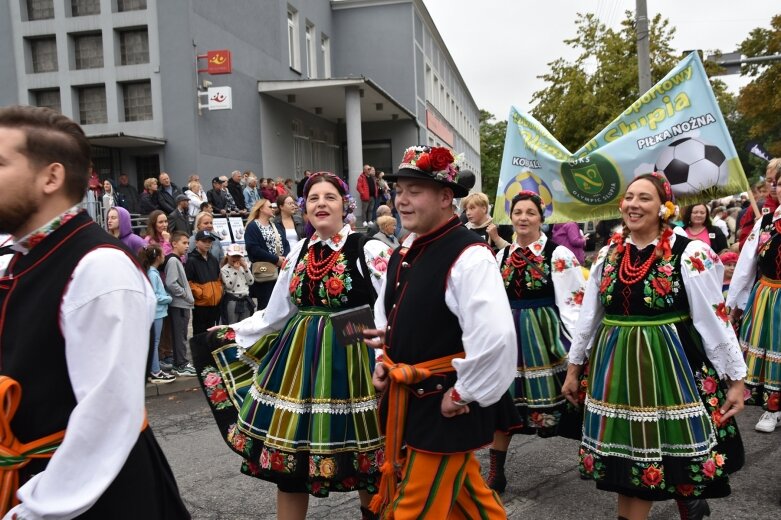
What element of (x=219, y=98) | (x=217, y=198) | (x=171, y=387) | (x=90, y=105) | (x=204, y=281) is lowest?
(x=171, y=387)

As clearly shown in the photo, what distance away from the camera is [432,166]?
2875 millimetres

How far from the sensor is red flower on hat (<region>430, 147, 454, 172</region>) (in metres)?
2.87

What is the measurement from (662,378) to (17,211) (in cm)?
282

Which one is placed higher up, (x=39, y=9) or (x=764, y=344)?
(x=39, y=9)

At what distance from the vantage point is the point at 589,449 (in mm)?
3457

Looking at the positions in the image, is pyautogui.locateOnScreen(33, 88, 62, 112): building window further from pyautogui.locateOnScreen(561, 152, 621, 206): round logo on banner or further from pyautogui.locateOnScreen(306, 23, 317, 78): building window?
pyautogui.locateOnScreen(561, 152, 621, 206): round logo on banner

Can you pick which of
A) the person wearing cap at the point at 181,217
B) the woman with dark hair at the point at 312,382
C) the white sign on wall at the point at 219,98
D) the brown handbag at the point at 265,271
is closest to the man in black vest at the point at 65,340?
the woman with dark hair at the point at 312,382

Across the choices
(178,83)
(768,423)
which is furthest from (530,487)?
(178,83)

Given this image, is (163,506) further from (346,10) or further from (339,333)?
(346,10)

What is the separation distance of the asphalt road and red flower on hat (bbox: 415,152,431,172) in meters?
2.27

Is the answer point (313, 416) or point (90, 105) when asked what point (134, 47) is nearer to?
point (90, 105)

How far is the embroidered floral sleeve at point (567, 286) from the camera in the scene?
443 centimetres

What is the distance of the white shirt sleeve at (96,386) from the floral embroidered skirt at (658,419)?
2.39 m

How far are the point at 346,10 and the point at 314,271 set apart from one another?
27.0 m
